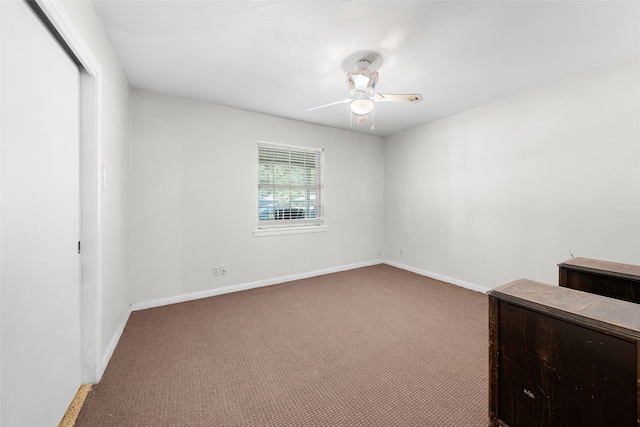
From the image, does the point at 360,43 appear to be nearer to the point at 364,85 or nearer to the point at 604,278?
the point at 364,85

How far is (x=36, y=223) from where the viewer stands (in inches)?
45.5

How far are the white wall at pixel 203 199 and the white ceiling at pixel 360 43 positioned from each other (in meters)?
0.43

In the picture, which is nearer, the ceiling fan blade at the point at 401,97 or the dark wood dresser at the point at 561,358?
the dark wood dresser at the point at 561,358

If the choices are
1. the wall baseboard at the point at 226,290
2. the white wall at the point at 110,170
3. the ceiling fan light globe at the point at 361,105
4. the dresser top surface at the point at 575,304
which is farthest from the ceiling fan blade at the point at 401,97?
the wall baseboard at the point at 226,290

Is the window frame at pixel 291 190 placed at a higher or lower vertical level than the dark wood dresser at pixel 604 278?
higher

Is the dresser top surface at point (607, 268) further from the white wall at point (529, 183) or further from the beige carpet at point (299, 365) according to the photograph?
the white wall at point (529, 183)

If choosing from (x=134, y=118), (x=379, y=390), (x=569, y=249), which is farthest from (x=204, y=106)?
(x=569, y=249)

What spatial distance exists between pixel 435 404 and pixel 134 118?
3.85 metres

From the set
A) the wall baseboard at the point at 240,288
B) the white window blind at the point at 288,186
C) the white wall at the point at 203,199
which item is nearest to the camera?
the wall baseboard at the point at 240,288

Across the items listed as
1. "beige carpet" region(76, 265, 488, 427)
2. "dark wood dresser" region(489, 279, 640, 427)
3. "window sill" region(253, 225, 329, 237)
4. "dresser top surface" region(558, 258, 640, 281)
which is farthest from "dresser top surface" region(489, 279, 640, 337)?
"window sill" region(253, 225, 329, 237)

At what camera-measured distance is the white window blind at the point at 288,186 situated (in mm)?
3801

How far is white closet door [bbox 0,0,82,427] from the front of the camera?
980 mm

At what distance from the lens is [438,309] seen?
2.91m

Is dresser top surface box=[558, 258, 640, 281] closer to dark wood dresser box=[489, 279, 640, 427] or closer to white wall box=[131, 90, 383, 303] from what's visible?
dark wood dresser box=[489, 279, 640, 427]
